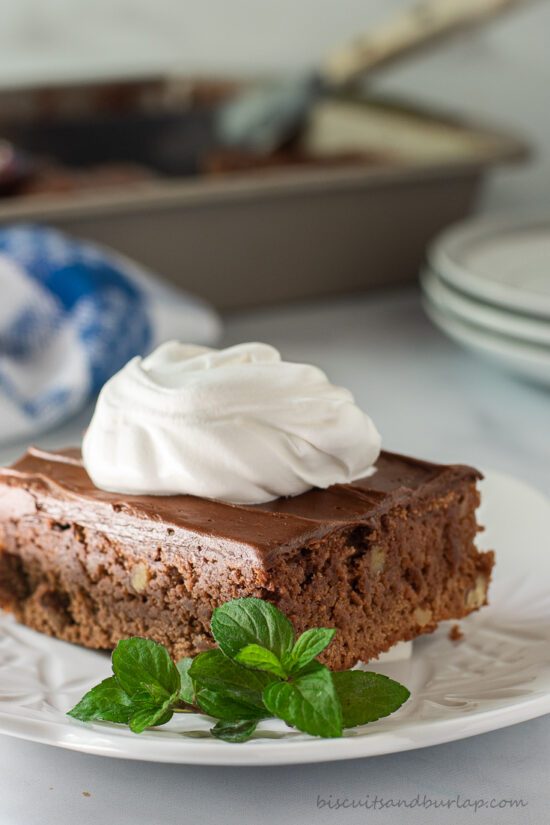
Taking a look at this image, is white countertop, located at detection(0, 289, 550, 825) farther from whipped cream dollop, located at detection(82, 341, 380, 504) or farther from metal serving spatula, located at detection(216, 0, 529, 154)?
metal serving spatula, located at detection(216, 0, 529, 154)

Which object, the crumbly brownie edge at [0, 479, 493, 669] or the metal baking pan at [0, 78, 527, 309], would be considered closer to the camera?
the crumbly brownie edge at [0, 479, 493, 669]

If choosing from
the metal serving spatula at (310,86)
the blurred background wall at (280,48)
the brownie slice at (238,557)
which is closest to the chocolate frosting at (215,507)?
the brownie slice at (238,557)

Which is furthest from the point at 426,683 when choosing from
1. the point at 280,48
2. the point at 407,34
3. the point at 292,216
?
the point at 280,48

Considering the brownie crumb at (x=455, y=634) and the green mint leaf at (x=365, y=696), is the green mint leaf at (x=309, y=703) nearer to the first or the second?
the green mint leaf at (x=365, y=696)

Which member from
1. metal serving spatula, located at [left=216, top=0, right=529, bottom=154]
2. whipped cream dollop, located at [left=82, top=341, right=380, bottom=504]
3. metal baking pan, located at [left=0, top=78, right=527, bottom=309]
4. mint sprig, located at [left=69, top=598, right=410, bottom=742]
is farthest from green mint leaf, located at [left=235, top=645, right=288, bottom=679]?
metal serving spatula, located at [left=216, top=0, right=529, bottom=154]

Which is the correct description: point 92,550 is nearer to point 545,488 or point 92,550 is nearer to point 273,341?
point 545,488

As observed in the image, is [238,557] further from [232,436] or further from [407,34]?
[407,34]
